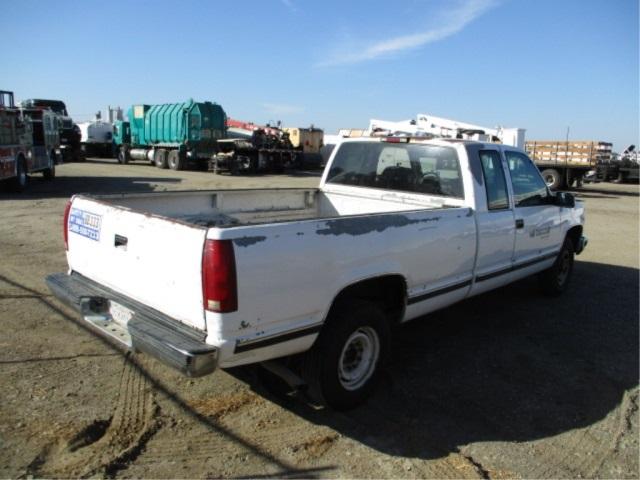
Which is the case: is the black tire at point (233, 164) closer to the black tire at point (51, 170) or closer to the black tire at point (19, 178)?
the black tire at point (51, 170)

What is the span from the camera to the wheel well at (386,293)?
12.2ft

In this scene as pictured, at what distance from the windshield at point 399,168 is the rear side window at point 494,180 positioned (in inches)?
12.0

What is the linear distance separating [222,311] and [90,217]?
1.58 m

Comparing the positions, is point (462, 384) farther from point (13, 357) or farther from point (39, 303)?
point (39, 303)

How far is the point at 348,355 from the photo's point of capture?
3732mm

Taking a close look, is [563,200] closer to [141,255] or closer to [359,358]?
[359,358]

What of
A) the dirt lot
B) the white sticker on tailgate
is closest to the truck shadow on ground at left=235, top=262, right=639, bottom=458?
the dirt lot

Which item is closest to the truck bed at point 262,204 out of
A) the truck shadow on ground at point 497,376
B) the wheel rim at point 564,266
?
the truck shadow on ground at point 497,376

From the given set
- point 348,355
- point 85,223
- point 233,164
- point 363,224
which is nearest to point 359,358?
point 348,355

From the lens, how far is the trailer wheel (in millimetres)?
25562

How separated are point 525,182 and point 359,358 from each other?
293cm

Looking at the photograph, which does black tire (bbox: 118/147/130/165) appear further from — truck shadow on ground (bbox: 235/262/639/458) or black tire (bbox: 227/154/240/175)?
truck shadow on ground (bbox: 235/262/639/458)

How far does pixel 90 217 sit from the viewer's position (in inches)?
149

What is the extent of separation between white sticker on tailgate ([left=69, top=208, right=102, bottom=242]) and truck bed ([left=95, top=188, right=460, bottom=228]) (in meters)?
0.20
